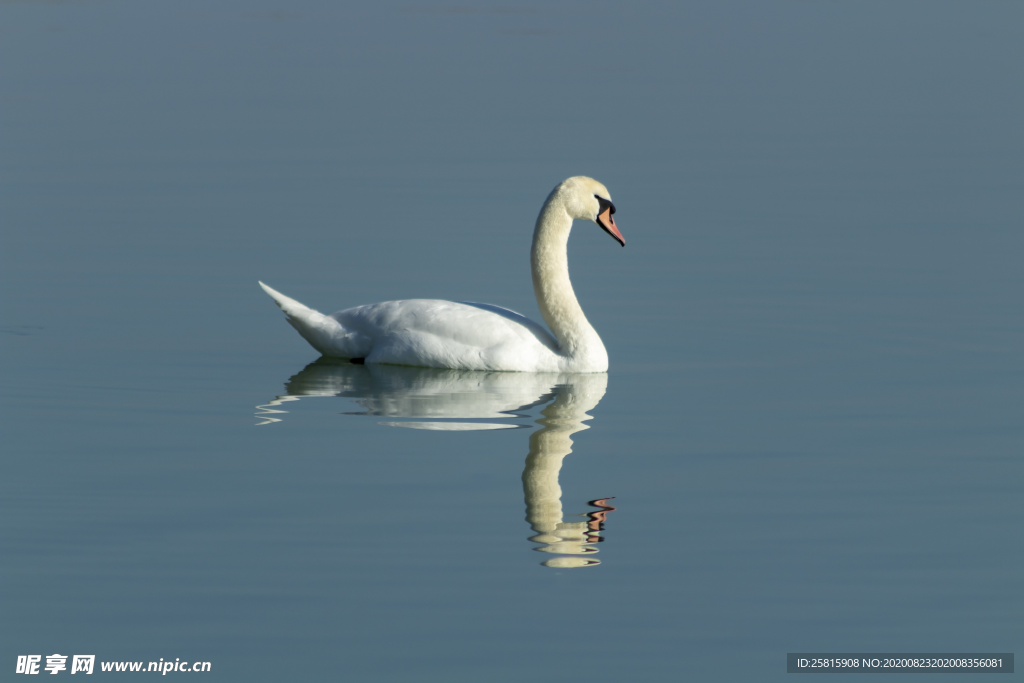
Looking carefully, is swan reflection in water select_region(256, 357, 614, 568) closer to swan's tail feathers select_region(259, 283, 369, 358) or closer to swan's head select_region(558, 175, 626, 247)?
swan's tail feathers select_region(259, 283, 369, 358)

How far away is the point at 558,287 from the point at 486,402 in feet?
5.21

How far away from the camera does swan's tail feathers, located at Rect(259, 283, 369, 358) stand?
12305mm

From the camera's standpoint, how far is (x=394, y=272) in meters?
14.9

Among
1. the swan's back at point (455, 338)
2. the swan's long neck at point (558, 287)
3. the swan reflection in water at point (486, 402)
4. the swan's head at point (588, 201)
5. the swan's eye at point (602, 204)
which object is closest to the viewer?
the swan reflection in water at point (486, 402)

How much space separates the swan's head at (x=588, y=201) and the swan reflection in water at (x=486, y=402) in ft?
4.16

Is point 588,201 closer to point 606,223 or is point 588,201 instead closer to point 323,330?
point 606,223

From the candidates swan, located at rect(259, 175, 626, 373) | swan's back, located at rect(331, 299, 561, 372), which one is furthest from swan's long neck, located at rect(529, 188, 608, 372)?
swan's back, located at rect(331, 299, 561, 372)

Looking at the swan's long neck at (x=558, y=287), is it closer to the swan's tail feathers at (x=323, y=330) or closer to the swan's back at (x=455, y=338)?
the swan's back at (x=455, y=338)

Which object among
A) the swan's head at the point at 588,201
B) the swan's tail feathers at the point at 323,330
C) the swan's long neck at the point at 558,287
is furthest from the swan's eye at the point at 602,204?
the swan's tail feathers at the point at 323,330

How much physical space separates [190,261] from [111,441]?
583 cm

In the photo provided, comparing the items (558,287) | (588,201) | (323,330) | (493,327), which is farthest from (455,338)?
(588,201)

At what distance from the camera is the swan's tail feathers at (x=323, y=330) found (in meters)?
12.3

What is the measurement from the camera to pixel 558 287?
12.2 m

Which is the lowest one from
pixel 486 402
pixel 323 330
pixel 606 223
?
pixel 486 402
